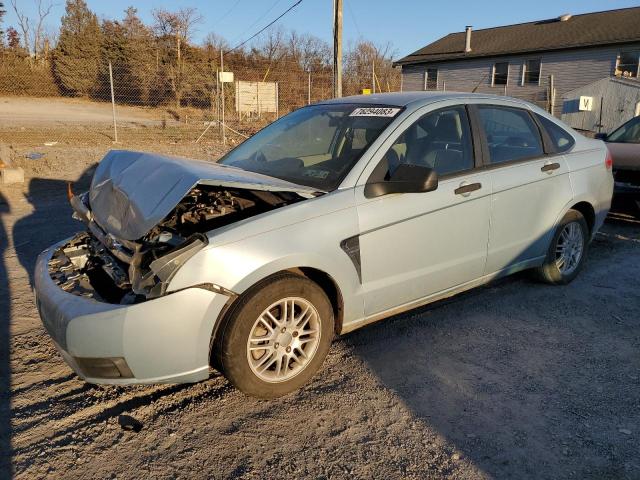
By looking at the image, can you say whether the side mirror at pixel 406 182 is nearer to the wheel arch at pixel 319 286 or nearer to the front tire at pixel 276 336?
the wheel arch at pixel 319 286

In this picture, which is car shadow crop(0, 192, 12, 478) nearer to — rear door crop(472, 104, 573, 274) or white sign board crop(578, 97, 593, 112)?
rear door crop(472, 104, 573, 274)

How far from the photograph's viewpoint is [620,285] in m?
5.06

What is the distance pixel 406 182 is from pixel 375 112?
0.80m

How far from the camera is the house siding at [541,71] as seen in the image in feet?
86.5

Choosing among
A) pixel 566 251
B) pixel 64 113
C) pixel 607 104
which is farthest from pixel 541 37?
pixel 566 251

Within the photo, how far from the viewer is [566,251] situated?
496 centimetres

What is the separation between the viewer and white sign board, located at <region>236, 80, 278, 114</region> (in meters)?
21.7

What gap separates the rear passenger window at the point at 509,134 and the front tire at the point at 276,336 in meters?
2.01

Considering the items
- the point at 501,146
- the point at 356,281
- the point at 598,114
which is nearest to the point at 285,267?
the point at 356,281

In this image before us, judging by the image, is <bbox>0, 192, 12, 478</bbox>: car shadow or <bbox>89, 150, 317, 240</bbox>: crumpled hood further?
<bbox>89, 150, 317, 240</bbox>: crumpled hood

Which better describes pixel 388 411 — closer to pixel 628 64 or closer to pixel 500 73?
pixel 628 64

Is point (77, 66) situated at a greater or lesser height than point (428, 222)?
greater

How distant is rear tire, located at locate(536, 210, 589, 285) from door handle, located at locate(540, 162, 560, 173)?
1.66 feet

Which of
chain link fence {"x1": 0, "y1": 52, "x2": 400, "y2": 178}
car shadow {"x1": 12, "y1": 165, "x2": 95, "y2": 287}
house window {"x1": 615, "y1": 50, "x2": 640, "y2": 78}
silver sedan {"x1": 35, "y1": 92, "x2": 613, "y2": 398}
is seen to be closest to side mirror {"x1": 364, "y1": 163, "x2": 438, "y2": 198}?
silver sedan {"x1": 35, "y1": 92, "x2": 613, "y2": 398}
